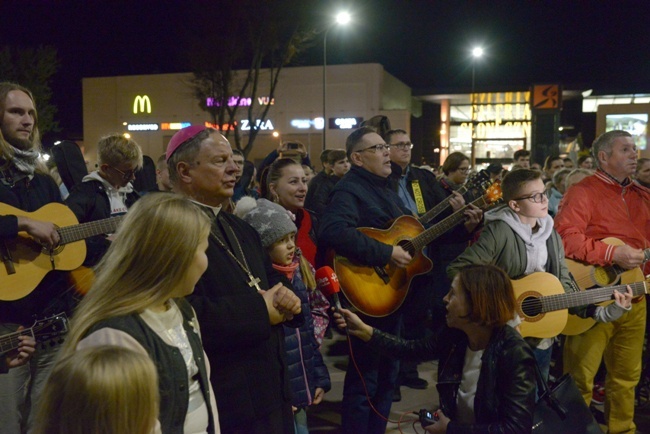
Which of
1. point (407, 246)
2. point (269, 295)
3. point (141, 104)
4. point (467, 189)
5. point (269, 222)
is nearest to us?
point (269, 295)

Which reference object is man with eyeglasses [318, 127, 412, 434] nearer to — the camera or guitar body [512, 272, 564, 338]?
guitar body [512, 272, 564, 338]

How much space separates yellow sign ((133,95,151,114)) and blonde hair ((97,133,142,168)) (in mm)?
36771

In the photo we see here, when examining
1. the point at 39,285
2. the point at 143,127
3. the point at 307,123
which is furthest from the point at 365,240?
the point at 143,127

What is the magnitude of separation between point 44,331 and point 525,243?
308 cm

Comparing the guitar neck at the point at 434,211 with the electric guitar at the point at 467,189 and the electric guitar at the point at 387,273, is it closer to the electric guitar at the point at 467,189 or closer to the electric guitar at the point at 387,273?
the electric guitar at the point at 467,189

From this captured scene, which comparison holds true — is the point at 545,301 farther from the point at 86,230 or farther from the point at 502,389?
the point at 86,230

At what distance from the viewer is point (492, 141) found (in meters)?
42.0

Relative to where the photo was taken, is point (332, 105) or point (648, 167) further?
point (332, 105)

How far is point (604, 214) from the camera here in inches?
188

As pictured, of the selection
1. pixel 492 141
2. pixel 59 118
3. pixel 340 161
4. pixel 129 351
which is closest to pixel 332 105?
pixel 492 141

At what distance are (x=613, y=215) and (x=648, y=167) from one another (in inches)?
73.7

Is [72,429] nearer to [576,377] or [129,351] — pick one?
[129,351]

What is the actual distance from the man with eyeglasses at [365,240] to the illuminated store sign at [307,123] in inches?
1226

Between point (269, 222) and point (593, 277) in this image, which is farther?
point (593, 277)
